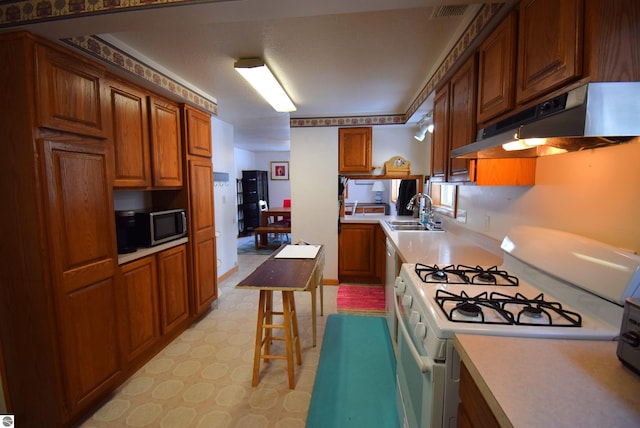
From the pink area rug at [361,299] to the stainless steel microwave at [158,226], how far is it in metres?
1.94

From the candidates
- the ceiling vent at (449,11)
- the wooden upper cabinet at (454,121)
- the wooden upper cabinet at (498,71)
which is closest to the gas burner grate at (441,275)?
the wooden upper cabinet at (454,121)

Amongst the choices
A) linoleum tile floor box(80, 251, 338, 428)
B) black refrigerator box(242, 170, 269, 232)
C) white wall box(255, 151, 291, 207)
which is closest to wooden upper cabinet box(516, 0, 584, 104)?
linoleum tile floor box(80, 251, 338, 428)

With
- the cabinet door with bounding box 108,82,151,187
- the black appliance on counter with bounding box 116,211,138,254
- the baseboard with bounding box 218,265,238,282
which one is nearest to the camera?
the cabinet door with bounding box 108,82,151,187

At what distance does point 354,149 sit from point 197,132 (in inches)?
80.1

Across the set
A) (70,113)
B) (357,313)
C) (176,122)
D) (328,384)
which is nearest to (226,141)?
(176,122)

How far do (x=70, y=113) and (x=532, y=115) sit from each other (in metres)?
2.28

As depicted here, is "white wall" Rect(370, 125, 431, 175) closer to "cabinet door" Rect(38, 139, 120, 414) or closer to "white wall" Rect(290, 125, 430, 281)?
"white wall" Rect(290, 125, 430, 281)

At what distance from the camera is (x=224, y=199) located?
436 cm

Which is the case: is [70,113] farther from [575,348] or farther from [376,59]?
[575,348]

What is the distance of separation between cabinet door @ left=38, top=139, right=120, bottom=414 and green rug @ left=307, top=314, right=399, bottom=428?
1.38 metres

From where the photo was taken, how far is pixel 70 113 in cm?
160

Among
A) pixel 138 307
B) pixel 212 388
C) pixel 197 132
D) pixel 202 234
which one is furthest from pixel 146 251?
pixel 197 132

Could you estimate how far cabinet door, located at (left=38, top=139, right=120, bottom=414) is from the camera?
1553 millimetres

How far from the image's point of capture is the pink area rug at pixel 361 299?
3.23m
